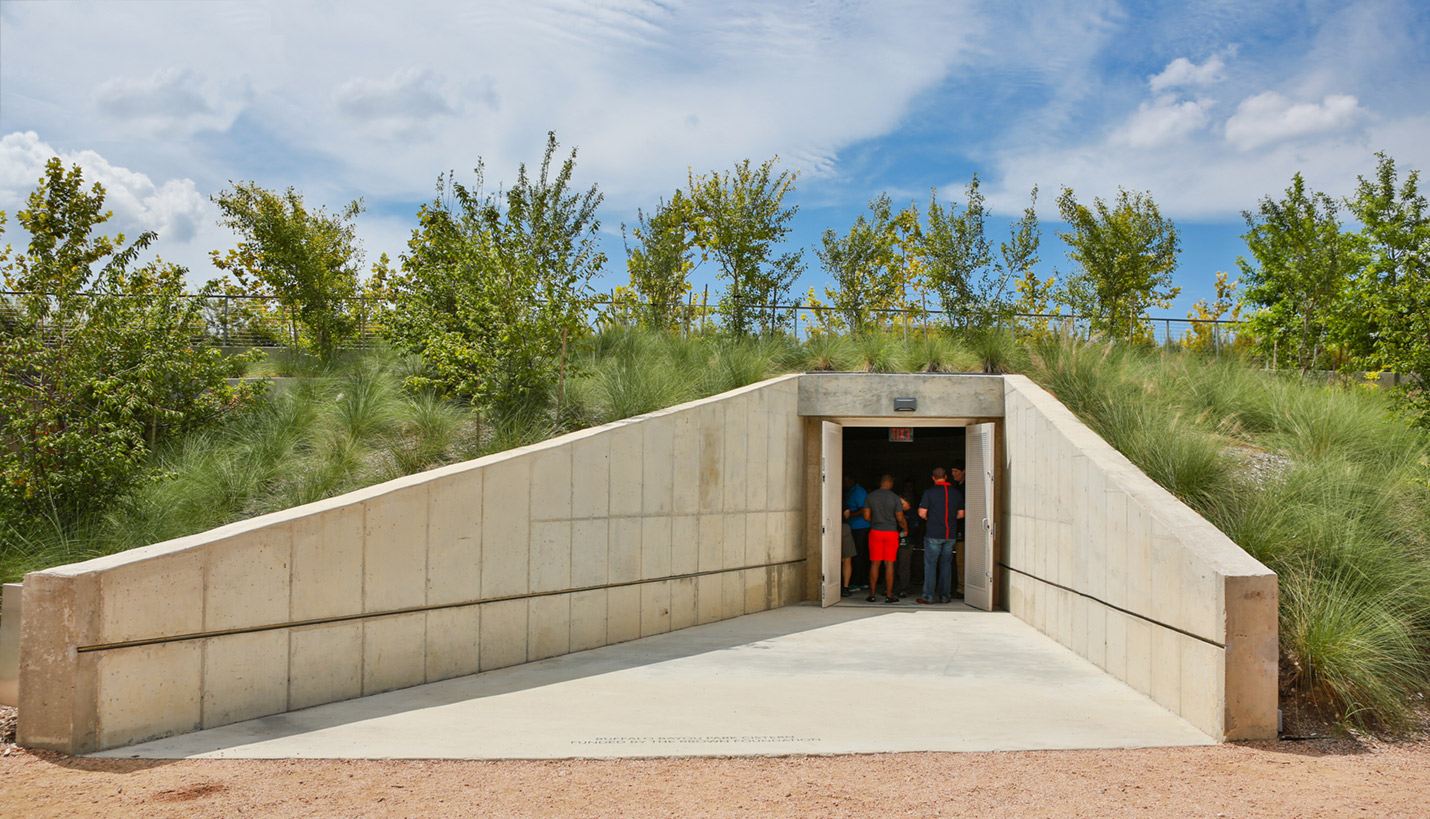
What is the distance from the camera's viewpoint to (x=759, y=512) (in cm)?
1091

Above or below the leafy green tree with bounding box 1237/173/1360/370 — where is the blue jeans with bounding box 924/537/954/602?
below

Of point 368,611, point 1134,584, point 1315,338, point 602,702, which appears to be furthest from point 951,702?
point 1315,338

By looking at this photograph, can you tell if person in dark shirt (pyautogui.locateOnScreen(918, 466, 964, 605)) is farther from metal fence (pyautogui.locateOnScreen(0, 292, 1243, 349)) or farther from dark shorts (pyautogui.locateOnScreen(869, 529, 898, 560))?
metal fence (pyautogui.locateOnScreen(0, 292, 1243, 349))

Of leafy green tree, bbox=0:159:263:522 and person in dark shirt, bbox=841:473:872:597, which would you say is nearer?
leafy green tree, bbox=0:159:263:522

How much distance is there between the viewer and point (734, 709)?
20.8 feet

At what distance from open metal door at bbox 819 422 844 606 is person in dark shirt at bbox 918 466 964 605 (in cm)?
117

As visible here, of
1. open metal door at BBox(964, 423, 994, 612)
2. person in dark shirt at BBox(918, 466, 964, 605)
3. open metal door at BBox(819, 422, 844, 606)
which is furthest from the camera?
person in dark shirt at BBox(918, 466, 964, 605)

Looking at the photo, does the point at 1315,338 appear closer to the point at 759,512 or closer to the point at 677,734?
the point at 759,512

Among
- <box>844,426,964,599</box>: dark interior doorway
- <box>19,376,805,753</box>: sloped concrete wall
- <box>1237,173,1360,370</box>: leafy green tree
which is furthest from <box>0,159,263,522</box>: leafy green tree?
<box>1237,173,1360,370</box>: leafy green tree

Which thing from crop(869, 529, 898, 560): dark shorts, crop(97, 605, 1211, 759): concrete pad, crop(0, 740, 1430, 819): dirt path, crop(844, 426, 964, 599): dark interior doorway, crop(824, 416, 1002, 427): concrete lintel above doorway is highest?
crop(824, 416, 1002, 427): concrete lintel above doorway

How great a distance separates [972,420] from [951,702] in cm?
603

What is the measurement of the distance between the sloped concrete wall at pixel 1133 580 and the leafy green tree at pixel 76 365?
8.44 meters

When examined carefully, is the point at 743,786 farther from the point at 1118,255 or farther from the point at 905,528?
the point at 1118,255

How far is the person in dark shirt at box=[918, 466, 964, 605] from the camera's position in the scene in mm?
11742
